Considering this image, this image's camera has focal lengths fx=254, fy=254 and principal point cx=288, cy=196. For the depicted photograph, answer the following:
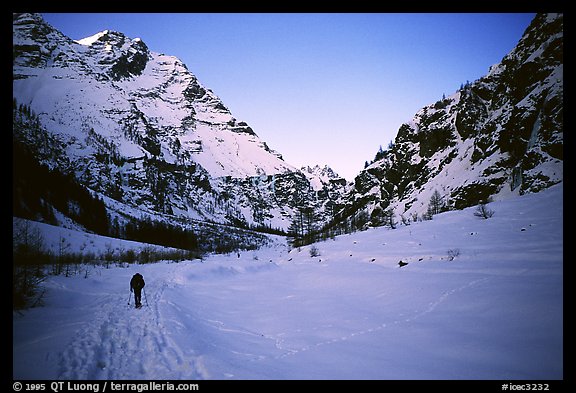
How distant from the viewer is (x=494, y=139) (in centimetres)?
5641

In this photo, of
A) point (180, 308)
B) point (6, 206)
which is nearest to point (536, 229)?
point (180, 308)

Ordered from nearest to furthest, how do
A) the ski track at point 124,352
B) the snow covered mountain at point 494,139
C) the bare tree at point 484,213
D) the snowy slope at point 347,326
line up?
the snowy slope at point 347,326 < the ski track at point 124,352 < the bare tree at point 484,213 < the snow covered mountain at point 494,139

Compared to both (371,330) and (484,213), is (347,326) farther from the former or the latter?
(484,213)

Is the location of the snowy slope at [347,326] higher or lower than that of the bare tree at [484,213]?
lower

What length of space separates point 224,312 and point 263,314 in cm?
214

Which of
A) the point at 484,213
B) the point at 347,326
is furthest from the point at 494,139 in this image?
the point at 347,326

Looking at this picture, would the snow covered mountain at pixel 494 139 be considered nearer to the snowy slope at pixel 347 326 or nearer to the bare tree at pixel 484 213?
the bare tree at pixel 484 213

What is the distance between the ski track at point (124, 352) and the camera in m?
5.37

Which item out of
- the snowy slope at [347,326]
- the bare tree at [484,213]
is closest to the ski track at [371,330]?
the snowy slope at [347,326]

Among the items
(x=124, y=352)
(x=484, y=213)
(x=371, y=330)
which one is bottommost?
(x=124, y=352)

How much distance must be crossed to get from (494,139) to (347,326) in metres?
67.4

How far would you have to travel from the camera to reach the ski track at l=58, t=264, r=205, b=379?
5.37m

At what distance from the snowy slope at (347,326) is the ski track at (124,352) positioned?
0.11ft

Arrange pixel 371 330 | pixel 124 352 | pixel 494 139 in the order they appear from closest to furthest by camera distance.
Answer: pixel 124 352, pixel 371 330, pixel 494 139
